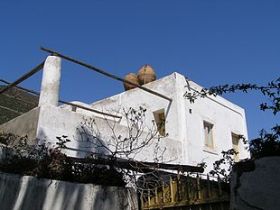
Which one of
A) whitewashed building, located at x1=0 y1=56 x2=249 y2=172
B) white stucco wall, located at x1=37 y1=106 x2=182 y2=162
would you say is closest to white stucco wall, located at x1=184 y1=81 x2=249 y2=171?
whitewashed building, located at x1=0 y1=56 x2=249 y2=172

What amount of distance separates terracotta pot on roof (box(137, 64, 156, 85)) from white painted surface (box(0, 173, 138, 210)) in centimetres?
876

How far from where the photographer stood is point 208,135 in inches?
578

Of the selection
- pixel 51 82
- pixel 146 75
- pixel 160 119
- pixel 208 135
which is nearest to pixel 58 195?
pixel 51 82

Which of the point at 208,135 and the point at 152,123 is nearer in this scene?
the point at 152,123

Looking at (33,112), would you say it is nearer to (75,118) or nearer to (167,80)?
(75,118)

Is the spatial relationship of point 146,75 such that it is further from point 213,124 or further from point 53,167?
point 53,167

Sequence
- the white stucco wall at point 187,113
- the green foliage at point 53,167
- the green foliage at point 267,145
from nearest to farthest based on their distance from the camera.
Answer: the green foliage at point 267,145 < the green foliage at point 53,167 < the white stucco wall at point 187,113

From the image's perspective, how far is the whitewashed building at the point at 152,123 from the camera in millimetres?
9219

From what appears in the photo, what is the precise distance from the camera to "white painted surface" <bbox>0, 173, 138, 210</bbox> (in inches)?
230

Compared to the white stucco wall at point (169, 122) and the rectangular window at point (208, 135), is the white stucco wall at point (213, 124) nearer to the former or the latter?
the white stucco wall at point (169, 122)

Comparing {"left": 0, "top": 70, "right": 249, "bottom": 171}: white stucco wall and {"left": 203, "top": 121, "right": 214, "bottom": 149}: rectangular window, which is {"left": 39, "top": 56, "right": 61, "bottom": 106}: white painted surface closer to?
{"left": 0, "top": 70, "right": 249, "bottom": 171}: white stucco wall

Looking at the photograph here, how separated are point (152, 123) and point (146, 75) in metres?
2.73

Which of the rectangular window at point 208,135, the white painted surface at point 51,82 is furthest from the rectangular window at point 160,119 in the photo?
the white painted surface at point 51,82

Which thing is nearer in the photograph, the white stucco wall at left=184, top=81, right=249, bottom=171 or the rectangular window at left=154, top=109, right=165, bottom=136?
the white stucco wall at left=184, top=81, right=249, bottom=171
